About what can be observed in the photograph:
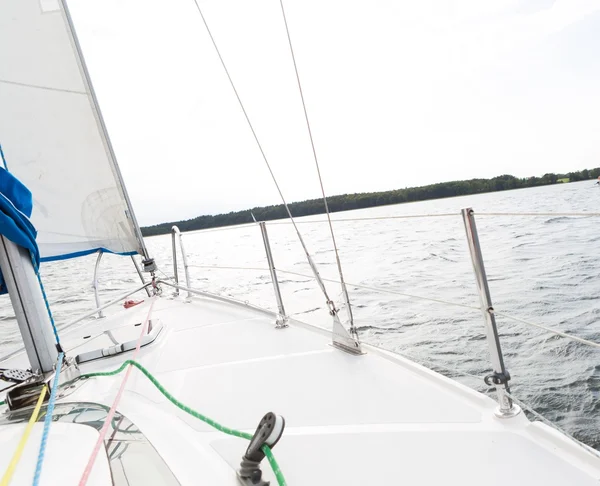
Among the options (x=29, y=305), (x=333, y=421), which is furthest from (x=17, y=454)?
(x=333, y=421)

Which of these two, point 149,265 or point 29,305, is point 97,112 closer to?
point 149,265

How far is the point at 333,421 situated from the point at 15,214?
95 centimetres

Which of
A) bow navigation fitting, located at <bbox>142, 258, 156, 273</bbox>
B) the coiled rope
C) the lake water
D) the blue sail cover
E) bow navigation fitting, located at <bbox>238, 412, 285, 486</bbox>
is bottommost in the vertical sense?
the lake water

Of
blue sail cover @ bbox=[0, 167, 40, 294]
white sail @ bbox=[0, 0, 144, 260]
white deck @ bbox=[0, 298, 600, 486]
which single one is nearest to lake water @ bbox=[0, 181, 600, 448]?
white deck @ bbox=[0, 298, 600, 486]

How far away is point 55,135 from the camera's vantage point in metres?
2.10

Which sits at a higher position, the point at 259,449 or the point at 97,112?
the point at 97,112

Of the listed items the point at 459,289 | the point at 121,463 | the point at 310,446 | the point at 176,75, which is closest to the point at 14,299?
the point at 121,463

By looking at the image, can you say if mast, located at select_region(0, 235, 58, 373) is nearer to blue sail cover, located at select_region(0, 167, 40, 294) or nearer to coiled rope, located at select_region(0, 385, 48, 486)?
blue sail cover, located at select_region(0, 167, 40, 294)

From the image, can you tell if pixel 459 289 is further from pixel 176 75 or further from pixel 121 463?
pixel 121 463

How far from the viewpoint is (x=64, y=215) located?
6.79 ft

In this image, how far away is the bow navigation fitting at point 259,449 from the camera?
2.22 feet

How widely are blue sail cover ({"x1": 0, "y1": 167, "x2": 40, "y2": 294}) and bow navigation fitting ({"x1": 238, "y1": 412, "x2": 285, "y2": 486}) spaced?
0.82m

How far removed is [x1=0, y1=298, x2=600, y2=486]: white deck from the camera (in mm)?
758

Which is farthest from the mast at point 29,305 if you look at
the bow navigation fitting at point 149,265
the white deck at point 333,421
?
the bow navigation fitting at point 149,265
